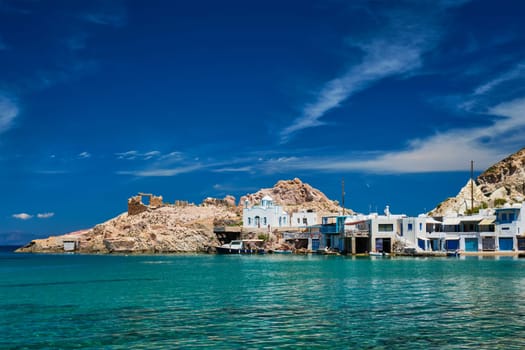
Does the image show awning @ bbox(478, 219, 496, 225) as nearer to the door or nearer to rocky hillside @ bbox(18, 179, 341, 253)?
the door

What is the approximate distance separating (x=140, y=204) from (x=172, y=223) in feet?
68.0

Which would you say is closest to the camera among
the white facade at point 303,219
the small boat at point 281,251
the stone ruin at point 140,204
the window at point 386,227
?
the window at point 386,227

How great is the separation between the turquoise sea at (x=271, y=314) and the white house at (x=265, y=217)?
76220mm

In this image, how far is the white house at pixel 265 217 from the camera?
12012 cm

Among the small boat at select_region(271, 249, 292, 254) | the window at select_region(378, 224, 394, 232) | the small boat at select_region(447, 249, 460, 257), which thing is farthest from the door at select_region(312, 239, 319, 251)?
the small boat at select_region(447, 249, 460, 257)

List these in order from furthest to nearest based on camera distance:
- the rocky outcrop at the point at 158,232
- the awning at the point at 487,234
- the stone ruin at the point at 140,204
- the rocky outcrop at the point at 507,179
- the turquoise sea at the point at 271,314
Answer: the stone ruin at the point at 140,204
the rocky outcrop at the point at 158,232
the rocky outcrop at the point at 507,179
the awning at the point at 487,234
the turquoise sea at the point at 271,314

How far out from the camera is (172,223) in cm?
12581

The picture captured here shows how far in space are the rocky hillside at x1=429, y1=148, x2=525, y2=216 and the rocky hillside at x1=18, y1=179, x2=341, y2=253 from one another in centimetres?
3392

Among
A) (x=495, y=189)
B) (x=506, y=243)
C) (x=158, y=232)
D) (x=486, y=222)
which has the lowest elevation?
(x=506, y=243)

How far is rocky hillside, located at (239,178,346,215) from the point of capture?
6106 inches

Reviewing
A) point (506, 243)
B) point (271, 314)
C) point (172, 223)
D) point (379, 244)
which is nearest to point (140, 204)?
point (172, 223)

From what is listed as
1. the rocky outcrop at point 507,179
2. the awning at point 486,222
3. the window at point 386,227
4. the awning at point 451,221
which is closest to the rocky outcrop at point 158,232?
the window at point 386,227

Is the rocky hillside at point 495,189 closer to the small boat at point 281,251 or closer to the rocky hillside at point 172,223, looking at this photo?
the small boat at point 281,251

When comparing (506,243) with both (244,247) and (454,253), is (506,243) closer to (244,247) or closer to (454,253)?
(454,253)
